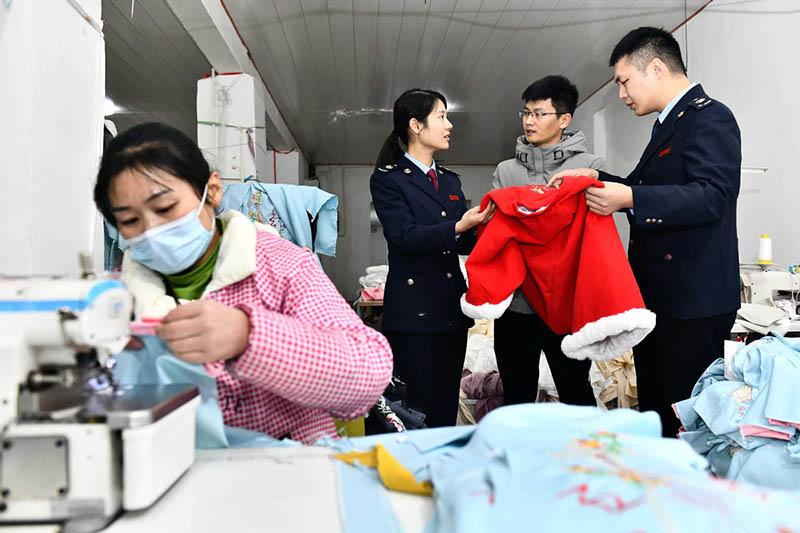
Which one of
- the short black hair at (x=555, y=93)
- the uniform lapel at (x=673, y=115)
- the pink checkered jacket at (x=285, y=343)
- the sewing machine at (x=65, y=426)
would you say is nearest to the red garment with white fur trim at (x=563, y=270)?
the uniform lapel at (x=673, y=115)

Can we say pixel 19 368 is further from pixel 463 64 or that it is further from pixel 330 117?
pixel 330 117

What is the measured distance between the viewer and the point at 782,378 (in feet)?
4.67

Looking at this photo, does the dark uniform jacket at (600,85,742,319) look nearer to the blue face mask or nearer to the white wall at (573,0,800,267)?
the blue face mask

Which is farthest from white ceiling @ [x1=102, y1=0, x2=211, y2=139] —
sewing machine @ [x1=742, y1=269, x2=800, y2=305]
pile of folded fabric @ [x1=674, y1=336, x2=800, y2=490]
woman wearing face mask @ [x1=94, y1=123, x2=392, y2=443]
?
sewing machine @ [x1=742, y1=269, x2=800, y2=305]

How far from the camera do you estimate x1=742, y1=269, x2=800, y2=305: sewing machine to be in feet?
9.85

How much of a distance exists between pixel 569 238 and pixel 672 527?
5.14 feet

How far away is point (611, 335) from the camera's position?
180cm

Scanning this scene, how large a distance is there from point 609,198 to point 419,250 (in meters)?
0.74

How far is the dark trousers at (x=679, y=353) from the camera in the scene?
1.86 m

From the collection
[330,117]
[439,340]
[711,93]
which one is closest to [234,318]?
[439,340]

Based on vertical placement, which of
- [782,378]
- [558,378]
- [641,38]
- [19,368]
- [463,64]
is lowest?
[558,378]

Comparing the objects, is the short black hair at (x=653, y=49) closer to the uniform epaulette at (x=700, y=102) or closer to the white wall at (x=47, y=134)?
the uniform epaulette at (x=700, y=102)

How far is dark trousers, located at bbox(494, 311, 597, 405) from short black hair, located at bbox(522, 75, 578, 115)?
958 mm

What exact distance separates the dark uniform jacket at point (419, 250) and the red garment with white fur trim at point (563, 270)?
0.42 feet
